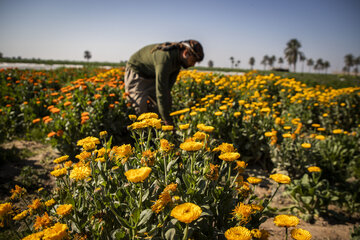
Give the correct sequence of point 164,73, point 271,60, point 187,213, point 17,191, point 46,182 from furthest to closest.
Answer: point 271,60 < point 164,73 < point 46,182 < point 17,191 < point 187,213

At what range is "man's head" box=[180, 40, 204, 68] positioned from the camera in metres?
2.97

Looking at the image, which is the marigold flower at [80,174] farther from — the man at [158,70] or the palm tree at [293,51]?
the palm tree at [293,51]

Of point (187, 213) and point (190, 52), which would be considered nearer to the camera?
point (187, 213)

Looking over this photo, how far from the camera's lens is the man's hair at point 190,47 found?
2.97 metres

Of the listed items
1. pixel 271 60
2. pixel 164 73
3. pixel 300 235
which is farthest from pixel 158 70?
pixel 271 60

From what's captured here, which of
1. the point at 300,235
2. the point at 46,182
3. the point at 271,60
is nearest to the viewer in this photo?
the point at 300,235

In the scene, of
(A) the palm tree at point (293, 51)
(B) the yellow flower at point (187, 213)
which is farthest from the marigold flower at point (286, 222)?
(A) the palm tree at point (293, 51)

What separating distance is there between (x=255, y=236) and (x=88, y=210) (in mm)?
997

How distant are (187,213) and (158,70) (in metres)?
2.59

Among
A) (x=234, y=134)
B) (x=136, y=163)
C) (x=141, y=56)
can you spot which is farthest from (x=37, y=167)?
(x=234, y=134)

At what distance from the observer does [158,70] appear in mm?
3123

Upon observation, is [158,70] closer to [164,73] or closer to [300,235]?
[164,73]

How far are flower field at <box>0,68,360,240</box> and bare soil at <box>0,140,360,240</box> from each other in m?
0.11

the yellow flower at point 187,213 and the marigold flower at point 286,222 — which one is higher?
the yellow flower at point 187,213
